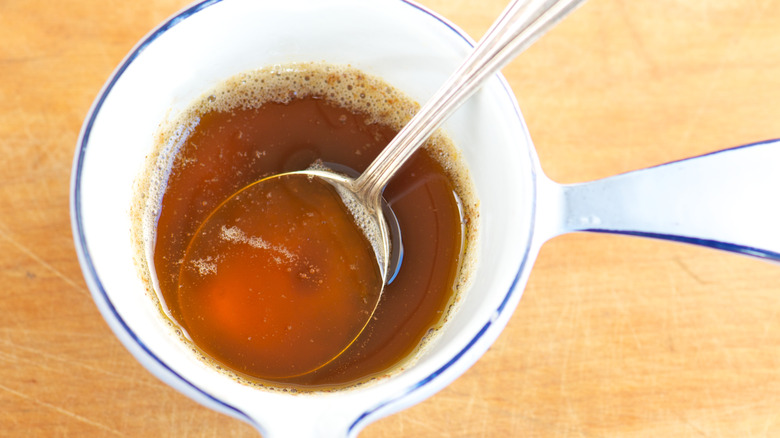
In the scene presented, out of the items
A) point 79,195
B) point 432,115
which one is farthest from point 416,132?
point 79,195

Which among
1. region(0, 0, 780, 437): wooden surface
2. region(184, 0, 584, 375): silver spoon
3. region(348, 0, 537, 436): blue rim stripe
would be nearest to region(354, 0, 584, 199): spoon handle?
region(184, 0, 584, 375): silver spoon

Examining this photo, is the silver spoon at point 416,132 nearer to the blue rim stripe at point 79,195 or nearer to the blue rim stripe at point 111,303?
the blue rim stripe at point 111,303

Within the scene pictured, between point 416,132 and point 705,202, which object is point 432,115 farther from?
point 705,202

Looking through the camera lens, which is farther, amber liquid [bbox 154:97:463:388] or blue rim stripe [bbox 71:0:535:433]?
amber liquid [bbox 154:97:463:388]

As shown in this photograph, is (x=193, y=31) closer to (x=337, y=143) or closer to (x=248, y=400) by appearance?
(x=337, y=143)

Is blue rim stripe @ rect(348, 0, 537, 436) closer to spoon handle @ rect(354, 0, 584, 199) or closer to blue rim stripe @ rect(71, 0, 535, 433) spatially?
blue rim stripe @ rect(71, 0, 535, 433)

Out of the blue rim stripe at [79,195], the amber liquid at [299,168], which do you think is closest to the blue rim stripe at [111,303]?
the blue rim stripe at [79,195]

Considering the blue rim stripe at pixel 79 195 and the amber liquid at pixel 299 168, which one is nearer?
the blue rim stripe at pixel 79 195
